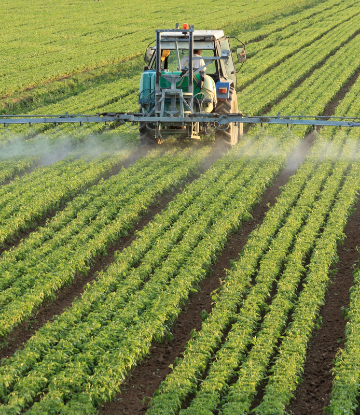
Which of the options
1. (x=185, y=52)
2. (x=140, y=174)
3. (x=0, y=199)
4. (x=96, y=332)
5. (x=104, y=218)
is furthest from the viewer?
(x=185, y=52)

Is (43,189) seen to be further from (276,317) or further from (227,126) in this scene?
(276,317)

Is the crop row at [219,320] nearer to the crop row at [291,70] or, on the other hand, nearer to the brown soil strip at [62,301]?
the brown soil strip at [62,301]

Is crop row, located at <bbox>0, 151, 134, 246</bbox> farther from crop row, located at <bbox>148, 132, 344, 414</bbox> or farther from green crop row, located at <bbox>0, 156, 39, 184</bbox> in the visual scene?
crop row, located at <bbox>148, 132, 344, 414</bbox>

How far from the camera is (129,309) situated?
8.23 metres

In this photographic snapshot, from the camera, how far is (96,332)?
771 centimetres

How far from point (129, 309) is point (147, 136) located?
8.20 metres

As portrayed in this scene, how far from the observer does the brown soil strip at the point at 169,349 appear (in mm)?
6789

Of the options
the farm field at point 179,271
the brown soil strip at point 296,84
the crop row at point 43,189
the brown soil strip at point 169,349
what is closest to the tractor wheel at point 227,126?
the farm field at point 179,271

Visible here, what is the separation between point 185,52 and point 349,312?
9.23 metres

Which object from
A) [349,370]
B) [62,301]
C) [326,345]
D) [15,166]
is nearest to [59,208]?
[15,166]

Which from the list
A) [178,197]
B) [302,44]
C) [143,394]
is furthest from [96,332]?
[302,44]

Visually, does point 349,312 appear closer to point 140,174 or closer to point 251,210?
point 251,210

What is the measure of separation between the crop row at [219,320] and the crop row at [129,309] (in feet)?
1.76

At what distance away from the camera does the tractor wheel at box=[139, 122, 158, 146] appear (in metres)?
15.5
